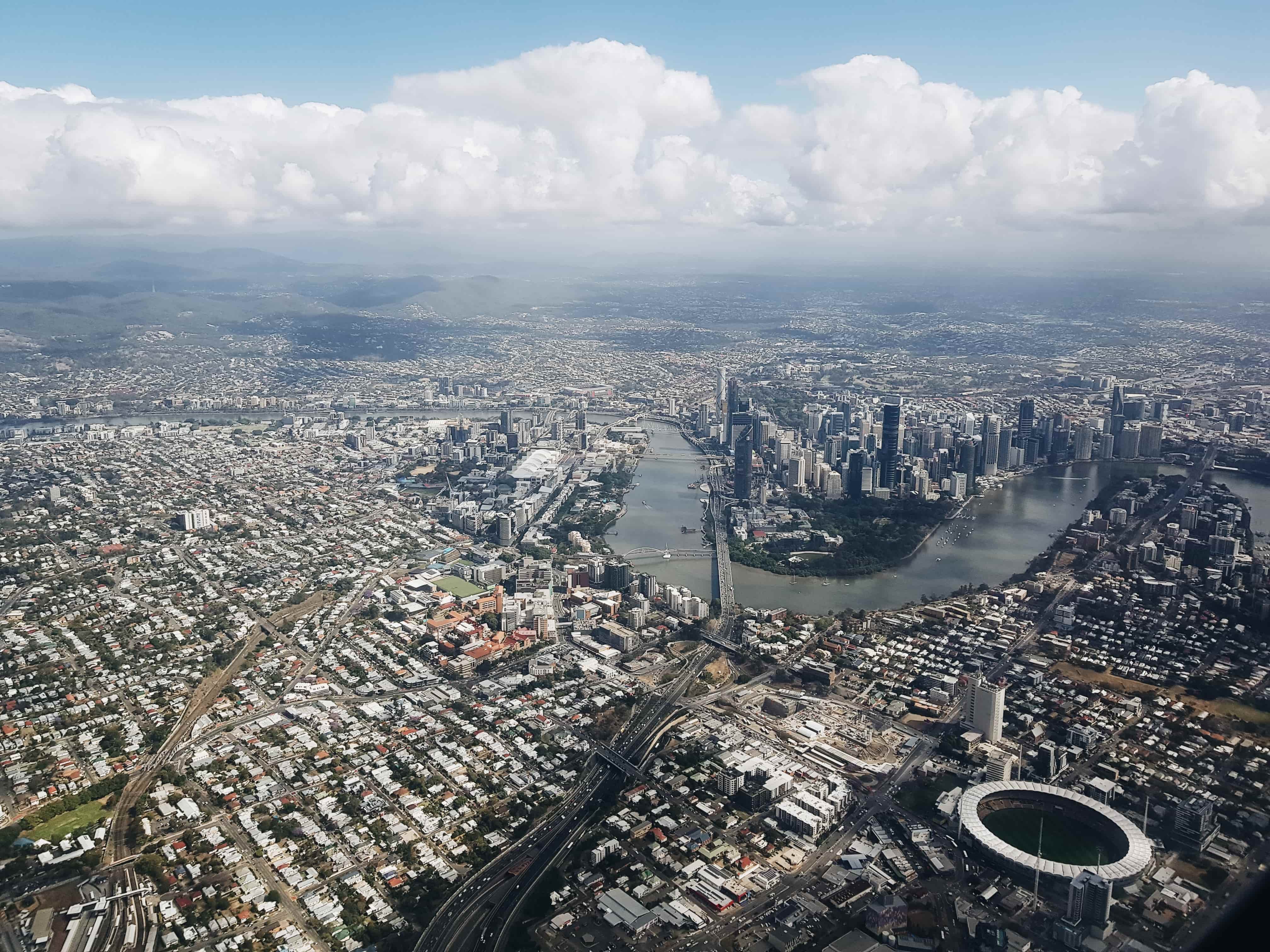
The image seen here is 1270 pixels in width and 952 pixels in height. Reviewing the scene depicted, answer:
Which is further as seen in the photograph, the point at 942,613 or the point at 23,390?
the point at 23,390

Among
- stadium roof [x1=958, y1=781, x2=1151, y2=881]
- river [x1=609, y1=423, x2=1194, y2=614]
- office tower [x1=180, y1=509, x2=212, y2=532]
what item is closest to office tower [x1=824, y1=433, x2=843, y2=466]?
river [x1=609, y1=423, x2=1194, y2=614]

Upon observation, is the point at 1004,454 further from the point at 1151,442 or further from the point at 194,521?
the point at 194,521

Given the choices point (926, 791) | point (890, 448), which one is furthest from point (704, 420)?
point (926, 791)

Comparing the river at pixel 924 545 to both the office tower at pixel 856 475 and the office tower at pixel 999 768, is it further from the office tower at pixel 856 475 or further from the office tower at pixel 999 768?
the office tower at pixel 999 768

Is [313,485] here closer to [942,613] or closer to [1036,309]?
[942,613]

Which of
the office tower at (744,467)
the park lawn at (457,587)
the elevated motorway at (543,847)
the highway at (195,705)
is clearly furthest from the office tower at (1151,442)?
the highway at (195,705)

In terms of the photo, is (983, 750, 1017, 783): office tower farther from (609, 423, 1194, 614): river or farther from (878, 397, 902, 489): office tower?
(878, 397, 902, 489): office tower

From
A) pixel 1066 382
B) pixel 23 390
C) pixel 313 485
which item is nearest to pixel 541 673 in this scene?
pixel 313 485

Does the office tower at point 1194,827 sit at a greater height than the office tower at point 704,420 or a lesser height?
greater
